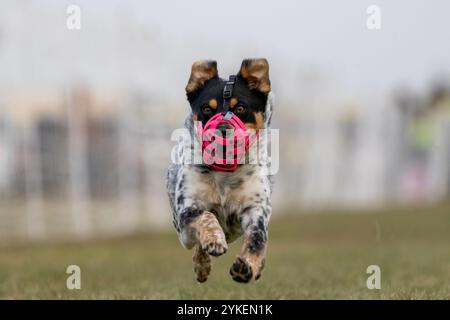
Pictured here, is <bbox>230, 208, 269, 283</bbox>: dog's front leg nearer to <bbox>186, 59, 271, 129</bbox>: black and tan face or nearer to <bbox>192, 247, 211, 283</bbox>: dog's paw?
<bbox>192, 247, 211, 283</bbox>: dog's paw

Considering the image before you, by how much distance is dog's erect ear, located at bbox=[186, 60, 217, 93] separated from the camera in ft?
17.7

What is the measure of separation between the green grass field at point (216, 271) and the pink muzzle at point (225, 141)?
66.3 inches

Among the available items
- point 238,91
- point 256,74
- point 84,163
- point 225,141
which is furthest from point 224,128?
point 84,163

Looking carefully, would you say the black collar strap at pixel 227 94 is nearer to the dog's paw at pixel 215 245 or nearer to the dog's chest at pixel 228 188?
the dog's chest at pixel 228 188

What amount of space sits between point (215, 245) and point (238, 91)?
933 mm

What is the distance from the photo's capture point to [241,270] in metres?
4.85

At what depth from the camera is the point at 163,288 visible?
24.1 ft

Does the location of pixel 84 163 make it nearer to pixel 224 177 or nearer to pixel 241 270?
pixel 224 177

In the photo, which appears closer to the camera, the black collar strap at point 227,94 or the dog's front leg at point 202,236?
the dog's front leg at point 202,236

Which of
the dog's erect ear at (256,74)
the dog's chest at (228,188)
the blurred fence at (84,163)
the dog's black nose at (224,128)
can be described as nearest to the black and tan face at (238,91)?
the dog's erect ear at (256,74)

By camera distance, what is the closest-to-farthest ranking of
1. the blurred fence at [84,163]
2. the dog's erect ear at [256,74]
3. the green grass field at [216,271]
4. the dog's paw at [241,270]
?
the dog's paw at [241,270], the dog's erect ear at [256,74], the green grass field at [216,271], the blurred fence at [84,163]

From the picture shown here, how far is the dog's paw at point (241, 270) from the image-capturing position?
4.85 metres

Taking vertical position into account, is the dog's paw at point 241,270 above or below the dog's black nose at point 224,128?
below
